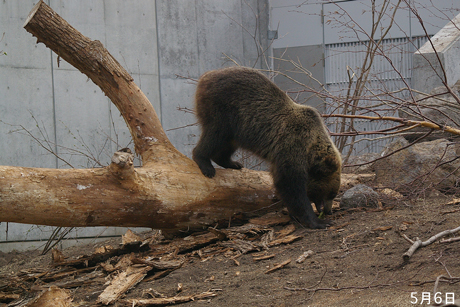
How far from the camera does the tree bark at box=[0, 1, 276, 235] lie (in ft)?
12.5

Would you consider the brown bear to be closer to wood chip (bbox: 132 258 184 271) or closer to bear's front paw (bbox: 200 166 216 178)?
bear's front paw (bbox: 200 166 216 178)

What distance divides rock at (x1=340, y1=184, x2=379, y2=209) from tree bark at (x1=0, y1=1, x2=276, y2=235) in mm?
1052

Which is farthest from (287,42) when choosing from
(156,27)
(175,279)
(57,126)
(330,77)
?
(175,279)

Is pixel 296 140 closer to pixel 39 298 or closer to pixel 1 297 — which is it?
pixel 39 298

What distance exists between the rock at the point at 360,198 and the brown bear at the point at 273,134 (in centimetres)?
51

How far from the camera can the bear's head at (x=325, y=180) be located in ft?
16.3

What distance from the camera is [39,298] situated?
11.3ft

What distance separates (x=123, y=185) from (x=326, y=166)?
2.36 metres

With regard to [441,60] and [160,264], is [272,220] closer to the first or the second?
[160,264]

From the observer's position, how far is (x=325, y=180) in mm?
5137

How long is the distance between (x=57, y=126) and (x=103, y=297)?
5341 mm

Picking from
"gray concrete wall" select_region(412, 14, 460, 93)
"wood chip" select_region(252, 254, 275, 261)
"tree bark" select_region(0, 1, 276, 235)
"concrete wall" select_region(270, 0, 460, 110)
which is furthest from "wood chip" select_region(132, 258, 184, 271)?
"concrete wall" select_region(270, 0, 460, 110)

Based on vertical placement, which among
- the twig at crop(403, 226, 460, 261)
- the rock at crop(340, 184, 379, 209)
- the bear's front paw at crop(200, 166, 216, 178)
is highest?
the bear's front paw at crop(200, 166, 216, 178)

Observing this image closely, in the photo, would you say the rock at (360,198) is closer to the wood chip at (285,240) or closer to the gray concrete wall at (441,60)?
the wood chip at (285,240)
